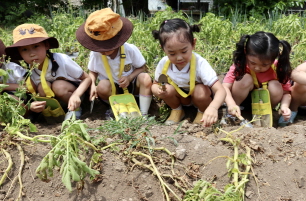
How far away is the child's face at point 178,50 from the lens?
228cm

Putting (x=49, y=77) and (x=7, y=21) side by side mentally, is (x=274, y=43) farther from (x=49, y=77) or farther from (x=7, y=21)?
(x=7, y=21)

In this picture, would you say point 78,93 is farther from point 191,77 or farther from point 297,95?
point 297,95

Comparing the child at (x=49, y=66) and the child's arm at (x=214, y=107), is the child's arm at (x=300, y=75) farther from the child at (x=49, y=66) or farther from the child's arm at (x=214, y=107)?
the child at (x=49, y=66)

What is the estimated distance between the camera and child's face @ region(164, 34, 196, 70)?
2.28 m

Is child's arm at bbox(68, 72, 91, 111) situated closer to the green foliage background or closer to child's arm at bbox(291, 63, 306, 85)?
the green foliage background

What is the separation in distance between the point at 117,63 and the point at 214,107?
0.97m

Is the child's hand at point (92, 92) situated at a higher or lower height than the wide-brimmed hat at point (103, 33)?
lower

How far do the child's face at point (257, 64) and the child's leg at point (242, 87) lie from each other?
0.36 ft

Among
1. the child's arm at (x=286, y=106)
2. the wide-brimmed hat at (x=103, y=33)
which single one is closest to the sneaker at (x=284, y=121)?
the child's arm at (x=286, y=106)

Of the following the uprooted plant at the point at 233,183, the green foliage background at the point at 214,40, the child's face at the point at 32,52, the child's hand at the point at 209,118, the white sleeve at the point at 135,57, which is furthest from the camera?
the green foliage background at the point at 214,40

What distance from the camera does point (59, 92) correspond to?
2705 millimetres

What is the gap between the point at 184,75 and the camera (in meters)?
2.55

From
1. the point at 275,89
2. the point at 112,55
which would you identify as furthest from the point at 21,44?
the point at 275,89

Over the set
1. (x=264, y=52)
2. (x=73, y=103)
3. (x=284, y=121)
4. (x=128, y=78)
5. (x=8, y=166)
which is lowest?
(x=284, y=121)
